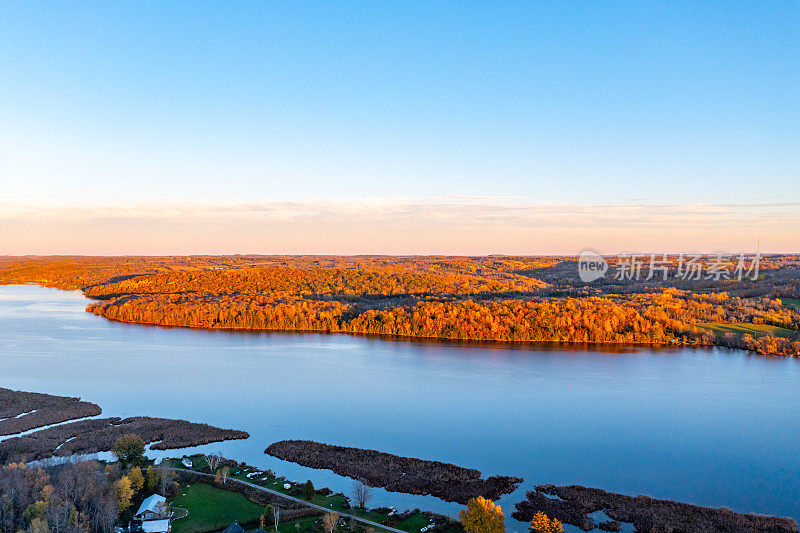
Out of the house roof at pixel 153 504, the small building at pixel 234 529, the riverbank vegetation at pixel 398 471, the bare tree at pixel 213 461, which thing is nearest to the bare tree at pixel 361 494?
the riverbank vegetation at pixel 398 471

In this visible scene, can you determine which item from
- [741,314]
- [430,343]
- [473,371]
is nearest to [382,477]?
[473,371]

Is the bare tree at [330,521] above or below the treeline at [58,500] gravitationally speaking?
below

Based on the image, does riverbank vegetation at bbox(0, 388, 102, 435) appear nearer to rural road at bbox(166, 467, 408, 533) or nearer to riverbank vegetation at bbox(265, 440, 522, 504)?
rural road at bbox(166, 467, 408, 533)

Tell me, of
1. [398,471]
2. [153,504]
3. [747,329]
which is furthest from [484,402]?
[747,329]

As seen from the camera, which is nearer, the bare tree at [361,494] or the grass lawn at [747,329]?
the bare tree at [361,494]

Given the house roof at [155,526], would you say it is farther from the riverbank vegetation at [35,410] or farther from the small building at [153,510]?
the riverbank vegetation at [35,410]

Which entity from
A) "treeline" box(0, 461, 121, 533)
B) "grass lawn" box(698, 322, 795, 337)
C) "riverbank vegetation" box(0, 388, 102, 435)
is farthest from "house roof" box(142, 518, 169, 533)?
"grass lawn" box(698, 322, 795, 337)
